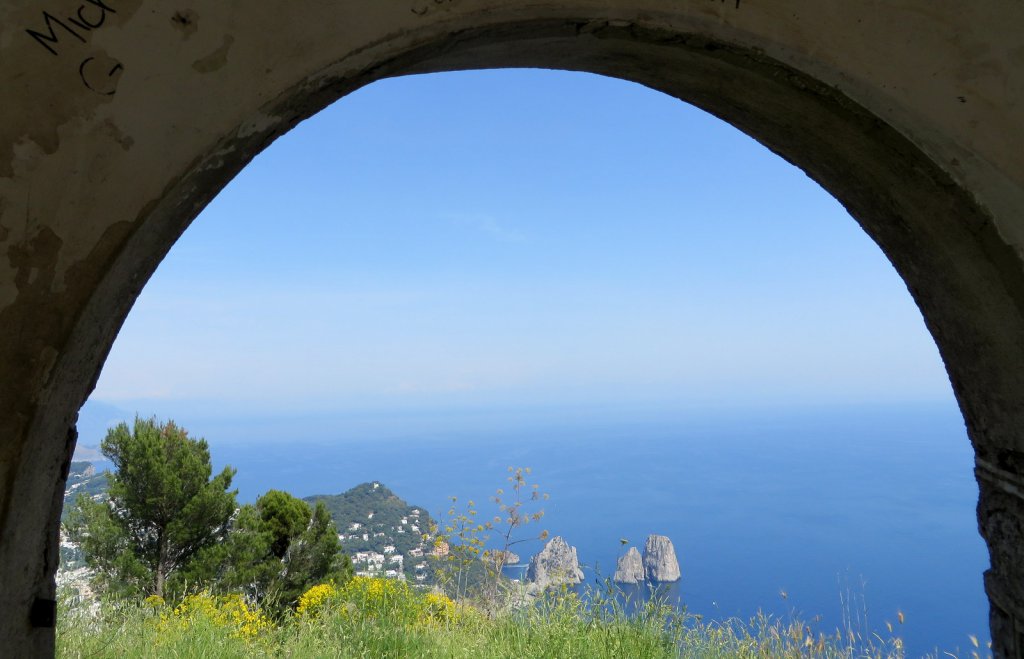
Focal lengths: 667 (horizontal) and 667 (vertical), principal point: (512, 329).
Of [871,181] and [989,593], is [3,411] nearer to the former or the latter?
[871,181]

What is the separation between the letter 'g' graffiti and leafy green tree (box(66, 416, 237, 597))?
11.1 metres

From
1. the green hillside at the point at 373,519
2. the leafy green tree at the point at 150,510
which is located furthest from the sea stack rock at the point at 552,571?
the leafy green tree at the point at 150,510

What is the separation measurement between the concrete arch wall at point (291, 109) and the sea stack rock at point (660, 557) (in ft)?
39.4

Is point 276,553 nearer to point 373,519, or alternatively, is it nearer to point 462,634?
point 373,519

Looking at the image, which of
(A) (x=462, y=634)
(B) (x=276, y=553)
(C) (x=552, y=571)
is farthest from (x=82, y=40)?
(B) (x=276, y=553)

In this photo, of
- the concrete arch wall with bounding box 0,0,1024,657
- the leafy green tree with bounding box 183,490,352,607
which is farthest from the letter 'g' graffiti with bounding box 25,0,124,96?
the leafy green tree with bounding box 183,490,352,607

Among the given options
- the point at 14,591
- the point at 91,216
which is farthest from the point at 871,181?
the point at 14,591

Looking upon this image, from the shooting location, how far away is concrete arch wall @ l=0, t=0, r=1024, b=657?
1.08m

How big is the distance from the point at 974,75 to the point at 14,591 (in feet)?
6.70

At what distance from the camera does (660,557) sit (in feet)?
45.9

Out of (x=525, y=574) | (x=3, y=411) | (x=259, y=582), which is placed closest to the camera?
(x=3, y=411)

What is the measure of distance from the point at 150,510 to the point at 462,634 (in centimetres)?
834

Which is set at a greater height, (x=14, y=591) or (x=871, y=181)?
(x=871, y=181)

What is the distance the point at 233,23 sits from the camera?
1137 millimetres
